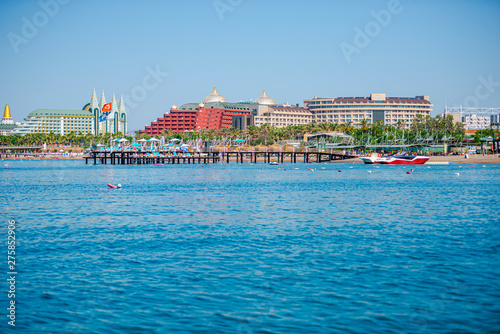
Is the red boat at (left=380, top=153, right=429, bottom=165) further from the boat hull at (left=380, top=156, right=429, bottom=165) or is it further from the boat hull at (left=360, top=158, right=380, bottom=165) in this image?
the boat hull at (left=360, top=158, right=380, bottom=165)

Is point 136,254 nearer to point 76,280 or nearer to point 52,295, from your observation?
point 76,280

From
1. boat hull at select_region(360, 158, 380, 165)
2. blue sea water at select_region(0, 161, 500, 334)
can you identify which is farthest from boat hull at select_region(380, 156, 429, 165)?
blue sea water at select_region(0, 161, 500, 334)

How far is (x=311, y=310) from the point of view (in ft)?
62.5

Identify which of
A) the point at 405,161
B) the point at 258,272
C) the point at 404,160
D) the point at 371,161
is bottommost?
the point at 258,272

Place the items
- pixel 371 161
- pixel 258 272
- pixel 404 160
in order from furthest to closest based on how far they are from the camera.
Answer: pixel 371 161
pixel 404 160
pixel 258 272

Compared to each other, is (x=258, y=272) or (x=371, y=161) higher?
(x=371, y=161)

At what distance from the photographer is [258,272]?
2400cm

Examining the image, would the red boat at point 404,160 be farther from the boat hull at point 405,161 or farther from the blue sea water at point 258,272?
the blue sea water at point 258,272

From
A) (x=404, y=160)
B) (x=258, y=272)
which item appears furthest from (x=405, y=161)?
(x=258, y=272)

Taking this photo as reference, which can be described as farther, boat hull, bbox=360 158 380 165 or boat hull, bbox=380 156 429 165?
boat hull, bbox=360 158 380 165

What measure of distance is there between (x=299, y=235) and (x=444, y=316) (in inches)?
618

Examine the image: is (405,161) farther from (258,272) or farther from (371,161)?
(258,272)

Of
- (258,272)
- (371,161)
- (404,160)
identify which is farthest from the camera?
(371,161)

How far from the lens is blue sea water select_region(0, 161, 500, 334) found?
59.7ft
